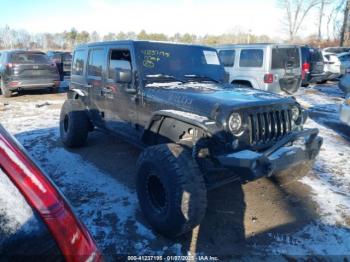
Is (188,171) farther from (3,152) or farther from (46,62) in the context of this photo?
(46,62)

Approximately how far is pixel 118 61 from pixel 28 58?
8.20 meters

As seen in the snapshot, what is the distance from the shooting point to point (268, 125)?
10.5ft

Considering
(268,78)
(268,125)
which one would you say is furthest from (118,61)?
(268,78)

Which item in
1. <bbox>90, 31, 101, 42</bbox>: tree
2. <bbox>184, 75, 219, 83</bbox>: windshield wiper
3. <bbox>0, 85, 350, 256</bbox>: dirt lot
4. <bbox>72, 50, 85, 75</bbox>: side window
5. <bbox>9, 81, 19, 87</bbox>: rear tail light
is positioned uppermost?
<bbox>90, 31, 101, 42</bbox>: tree

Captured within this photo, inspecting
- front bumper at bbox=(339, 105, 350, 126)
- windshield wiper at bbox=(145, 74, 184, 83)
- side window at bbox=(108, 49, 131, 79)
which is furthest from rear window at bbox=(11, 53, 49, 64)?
front bumper at bbox=(339, 105, 350, 126)

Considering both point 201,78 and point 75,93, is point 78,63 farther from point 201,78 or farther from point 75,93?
point 201,78

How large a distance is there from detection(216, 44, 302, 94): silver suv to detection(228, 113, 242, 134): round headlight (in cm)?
530

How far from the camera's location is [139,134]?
4.04m

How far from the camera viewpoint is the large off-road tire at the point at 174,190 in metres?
2.69

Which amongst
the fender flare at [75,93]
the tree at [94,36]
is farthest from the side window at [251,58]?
the tree at [94,36]

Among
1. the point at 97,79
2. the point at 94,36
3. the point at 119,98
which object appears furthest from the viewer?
the point at 94,36

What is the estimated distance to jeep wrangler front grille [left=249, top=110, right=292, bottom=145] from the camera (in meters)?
3.08

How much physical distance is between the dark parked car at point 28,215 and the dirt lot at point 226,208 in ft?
5.43

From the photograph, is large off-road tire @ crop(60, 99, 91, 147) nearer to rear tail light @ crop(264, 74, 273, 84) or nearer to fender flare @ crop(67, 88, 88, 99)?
fender flare @ crop(67, 88, 88, 99)
